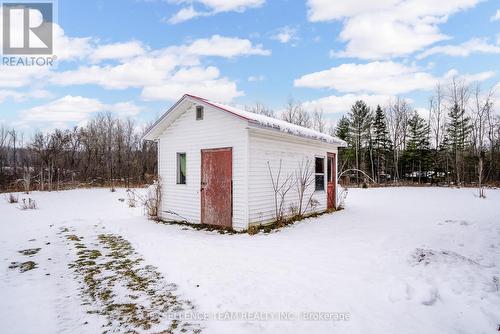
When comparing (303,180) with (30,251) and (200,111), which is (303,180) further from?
(30,251)

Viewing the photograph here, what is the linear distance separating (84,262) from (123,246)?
1.16 m

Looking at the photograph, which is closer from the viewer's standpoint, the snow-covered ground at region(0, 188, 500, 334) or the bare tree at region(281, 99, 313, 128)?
the snow-covered ground at region(0, 188, 500, 334)

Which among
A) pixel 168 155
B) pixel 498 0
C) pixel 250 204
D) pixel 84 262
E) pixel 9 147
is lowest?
pixel 84 262

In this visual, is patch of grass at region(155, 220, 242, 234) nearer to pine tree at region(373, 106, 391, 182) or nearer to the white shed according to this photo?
the white shed

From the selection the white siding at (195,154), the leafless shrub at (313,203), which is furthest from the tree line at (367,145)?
the white siding at (195,154)

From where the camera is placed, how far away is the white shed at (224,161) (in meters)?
7.79

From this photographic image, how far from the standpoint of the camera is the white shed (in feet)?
25.6

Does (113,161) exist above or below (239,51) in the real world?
→ below

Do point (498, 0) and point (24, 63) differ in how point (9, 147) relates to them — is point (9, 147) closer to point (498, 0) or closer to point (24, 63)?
point (24, 63)

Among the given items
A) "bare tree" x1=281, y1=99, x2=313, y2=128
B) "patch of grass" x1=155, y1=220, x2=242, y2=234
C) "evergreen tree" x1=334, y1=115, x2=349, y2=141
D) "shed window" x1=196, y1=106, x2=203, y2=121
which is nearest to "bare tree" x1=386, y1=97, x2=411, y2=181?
"evergreen tree" x1=334, y1=115, x2=349, y2=141

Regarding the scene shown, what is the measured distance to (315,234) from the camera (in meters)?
7.38

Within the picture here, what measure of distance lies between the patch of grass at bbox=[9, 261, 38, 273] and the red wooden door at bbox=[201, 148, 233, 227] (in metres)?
4.28

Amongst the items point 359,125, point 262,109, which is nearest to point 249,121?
point 262,109

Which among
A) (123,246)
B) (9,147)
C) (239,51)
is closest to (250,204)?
(123,246)
